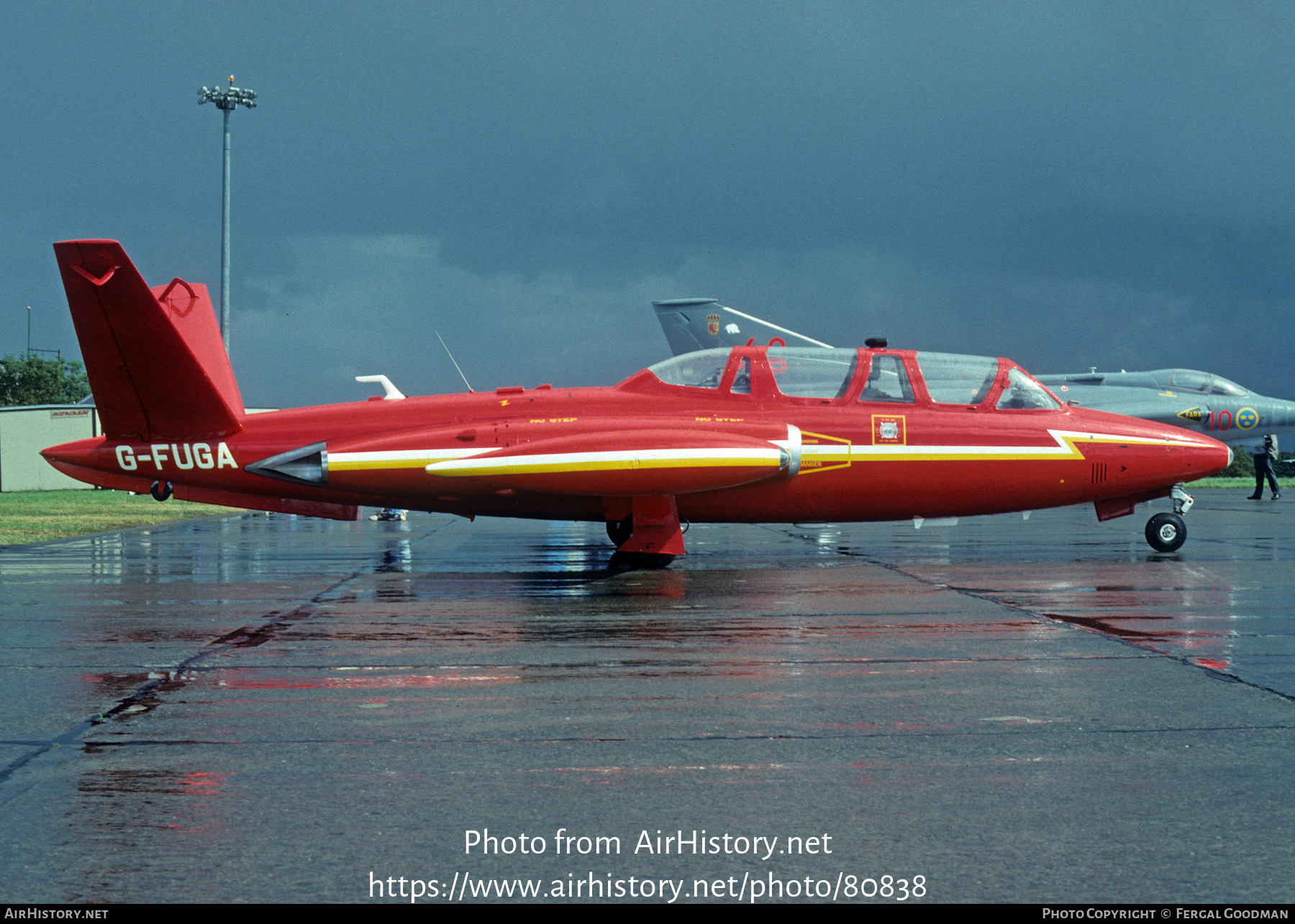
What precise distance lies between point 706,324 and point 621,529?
1501 centimetres

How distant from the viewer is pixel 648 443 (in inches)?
478

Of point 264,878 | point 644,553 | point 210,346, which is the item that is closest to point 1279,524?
point 644,553

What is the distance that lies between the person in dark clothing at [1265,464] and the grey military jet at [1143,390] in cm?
209

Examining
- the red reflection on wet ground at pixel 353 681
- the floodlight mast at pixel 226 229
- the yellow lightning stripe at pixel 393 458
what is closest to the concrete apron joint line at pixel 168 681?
the red reflection on wet ground at pixel 353 681

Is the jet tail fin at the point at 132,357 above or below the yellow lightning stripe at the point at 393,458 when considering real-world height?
above

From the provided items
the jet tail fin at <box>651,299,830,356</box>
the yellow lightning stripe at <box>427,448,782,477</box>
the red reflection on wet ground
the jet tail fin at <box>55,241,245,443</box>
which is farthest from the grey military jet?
the red reflection on wet ground

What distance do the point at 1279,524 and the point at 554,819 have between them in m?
20.1

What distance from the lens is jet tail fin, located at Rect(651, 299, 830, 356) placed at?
28125 millimetres

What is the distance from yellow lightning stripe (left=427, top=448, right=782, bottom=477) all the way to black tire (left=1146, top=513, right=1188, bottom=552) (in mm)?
5758

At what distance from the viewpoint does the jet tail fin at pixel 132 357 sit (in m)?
11.7

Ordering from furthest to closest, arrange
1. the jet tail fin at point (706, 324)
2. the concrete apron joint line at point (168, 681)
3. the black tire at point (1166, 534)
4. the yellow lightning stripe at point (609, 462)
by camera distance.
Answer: the jet tail fin at point (706, 324)
the black tire at point (1166, 534)
the yellow lightning stripe at point (609, 462)
the concrete apron joint line at point (168, 681)

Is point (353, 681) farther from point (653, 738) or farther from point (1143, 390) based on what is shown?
point (1143, 390)

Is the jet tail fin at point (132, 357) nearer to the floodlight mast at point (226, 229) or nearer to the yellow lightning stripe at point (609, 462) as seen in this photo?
the yellow lightning stripe at point (609, 462)

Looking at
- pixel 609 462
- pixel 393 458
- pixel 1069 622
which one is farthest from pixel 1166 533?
pixel 393 458
